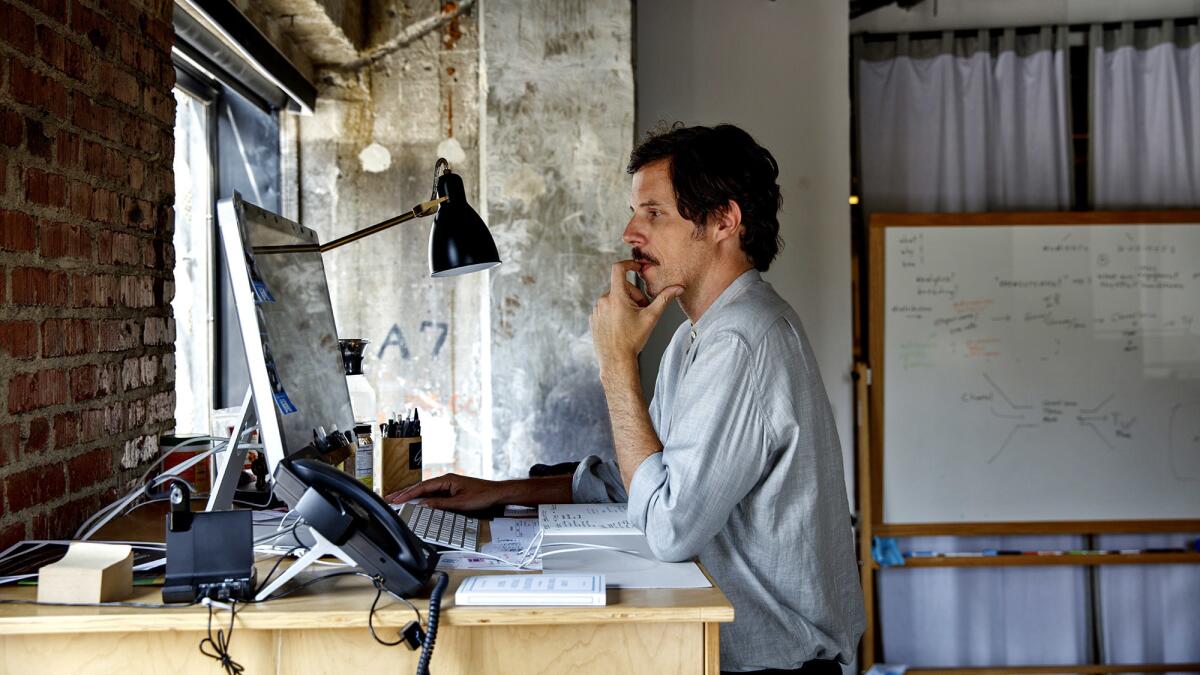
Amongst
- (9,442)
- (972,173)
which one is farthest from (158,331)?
(972,173)

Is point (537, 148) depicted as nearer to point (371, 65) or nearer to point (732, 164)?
point (371, 65)

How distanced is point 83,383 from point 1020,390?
3.24 meters

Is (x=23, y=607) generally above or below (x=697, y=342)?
below

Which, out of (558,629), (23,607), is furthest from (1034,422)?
(23,607)

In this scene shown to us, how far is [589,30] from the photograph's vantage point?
3145mm

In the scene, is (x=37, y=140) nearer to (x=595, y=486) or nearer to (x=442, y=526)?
(x=442, y=526)

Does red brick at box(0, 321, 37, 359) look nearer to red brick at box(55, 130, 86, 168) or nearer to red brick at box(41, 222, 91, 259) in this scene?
red brick at box(41, 222, 91, 259)

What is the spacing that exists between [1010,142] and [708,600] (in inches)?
132

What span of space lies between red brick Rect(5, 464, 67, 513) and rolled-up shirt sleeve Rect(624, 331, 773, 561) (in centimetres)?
97

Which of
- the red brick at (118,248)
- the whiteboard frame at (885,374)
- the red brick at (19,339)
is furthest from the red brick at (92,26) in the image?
the whiteboard frame at (885,374)

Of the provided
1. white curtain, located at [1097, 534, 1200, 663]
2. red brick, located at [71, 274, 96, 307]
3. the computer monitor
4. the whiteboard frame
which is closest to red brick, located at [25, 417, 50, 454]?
red brick, located at [71, 274, 96, 307]

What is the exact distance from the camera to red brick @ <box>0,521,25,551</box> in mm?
1485

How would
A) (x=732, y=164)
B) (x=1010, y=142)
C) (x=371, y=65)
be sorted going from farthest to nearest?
(x=1010, y=142), (x=371, y=65), (x=732, y=164)

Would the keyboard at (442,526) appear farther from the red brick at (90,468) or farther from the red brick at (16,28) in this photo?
the red brick at (16,28)
